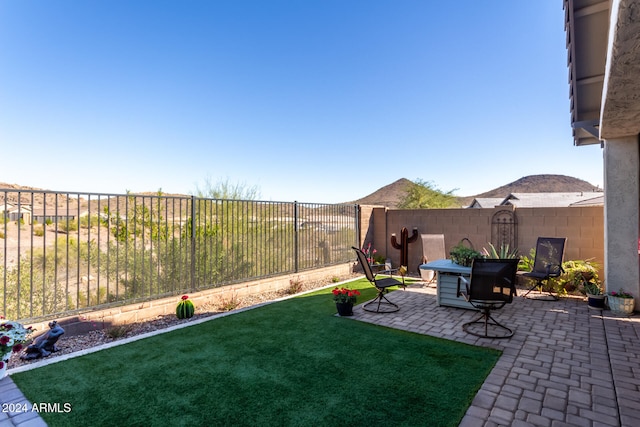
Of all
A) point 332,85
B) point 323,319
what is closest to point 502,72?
point 332,85

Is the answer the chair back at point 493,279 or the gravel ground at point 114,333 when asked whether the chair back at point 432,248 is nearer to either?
the chair back at point 493,279

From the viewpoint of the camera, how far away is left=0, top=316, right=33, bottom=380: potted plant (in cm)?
270

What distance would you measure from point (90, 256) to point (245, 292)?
2692 millimetres

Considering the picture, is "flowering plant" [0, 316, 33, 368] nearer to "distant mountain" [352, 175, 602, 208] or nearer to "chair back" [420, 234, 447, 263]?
"chair back" [420, 234, 447, 263]

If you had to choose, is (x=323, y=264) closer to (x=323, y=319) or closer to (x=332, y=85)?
(x=323, y=319)

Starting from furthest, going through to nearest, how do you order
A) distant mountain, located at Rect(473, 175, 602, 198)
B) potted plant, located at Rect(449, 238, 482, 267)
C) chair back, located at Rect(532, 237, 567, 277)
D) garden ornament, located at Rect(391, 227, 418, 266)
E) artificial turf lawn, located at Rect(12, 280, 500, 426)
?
distant mountain, located at Rect(473, 175, 602, 198)
garden ornament, located at Rect(391, 227, 418, 266)
chair back, located at Rect(532, 237, 567, 277)
potted plant, located at Rect(449, 238, 482, 267)
artificial turf lawn, located at Rect(12, 280, 500, 426)

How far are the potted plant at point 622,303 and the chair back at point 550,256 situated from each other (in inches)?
35.1

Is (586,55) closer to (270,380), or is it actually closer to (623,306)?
(623,306)

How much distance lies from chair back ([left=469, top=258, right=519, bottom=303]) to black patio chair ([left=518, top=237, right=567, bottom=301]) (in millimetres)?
2459

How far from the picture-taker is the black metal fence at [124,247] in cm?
364

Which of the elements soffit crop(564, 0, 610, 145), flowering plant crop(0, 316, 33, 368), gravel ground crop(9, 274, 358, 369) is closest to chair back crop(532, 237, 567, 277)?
soffit crop(564, 0, 610, 145)

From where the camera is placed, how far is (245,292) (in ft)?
19.4

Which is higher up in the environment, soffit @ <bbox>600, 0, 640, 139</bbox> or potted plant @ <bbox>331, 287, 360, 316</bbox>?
soffit @ <bbox>600, 0, 640, 139</bbox>

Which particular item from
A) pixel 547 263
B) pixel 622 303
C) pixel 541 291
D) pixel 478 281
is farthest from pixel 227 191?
pixel 622 303
